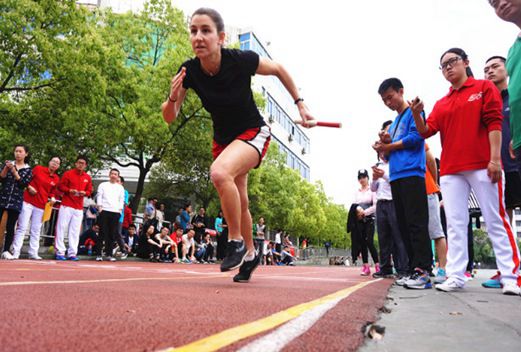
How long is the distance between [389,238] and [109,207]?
6.29 metres

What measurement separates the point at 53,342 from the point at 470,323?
5.34 ft

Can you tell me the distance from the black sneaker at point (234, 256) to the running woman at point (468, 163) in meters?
1.69

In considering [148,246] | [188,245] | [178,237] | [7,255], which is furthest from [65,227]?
[188,245]

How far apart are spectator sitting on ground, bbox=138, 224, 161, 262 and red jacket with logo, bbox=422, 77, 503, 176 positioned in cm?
1027

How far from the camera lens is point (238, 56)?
147 inches

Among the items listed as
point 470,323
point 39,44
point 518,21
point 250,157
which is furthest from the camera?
point 39,44

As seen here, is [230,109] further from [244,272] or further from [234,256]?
[244,272]

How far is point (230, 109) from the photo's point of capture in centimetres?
369

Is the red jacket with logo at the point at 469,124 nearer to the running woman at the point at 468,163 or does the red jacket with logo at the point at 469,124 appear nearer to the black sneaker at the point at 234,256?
the running woman at the point at 468,163

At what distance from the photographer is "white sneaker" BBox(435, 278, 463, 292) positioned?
3809 millimetres

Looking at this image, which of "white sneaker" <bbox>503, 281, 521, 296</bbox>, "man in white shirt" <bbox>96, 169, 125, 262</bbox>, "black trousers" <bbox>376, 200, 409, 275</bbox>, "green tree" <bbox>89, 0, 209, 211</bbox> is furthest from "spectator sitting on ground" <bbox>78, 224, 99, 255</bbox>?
"white sneaker" <bbox>503, 281, 521, 296</bbox>

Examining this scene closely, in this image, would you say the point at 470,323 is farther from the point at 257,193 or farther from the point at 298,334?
the point at 257,193

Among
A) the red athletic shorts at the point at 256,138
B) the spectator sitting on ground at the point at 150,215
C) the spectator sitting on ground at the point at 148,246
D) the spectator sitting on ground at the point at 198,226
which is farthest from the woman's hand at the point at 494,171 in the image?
the spectator sitting on ground at the point at 198,226

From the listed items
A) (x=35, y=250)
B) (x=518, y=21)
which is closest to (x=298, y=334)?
(x=518, y=21)
